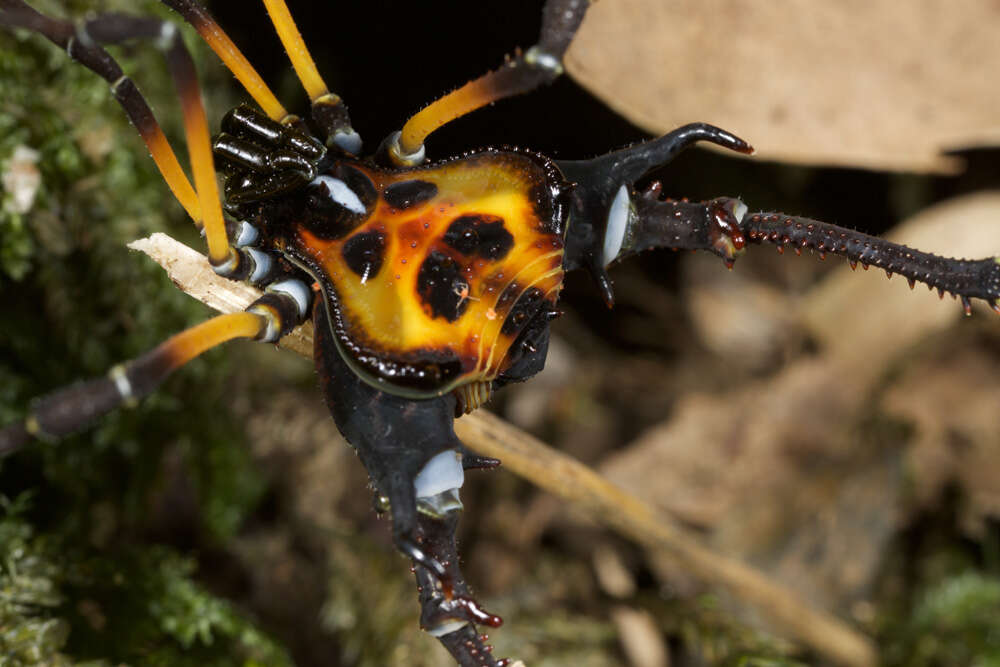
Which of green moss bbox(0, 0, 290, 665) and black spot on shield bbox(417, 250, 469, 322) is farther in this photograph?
green moss bbox(0, 0, 290, 665)

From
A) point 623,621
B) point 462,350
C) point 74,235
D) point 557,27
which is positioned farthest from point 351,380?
point 623,621

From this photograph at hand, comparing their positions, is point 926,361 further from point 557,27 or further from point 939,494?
point 557,27

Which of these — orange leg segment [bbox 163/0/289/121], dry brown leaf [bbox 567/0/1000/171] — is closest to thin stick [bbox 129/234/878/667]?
orange leg segment [bbox 163/0/289/121]

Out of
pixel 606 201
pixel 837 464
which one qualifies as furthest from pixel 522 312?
pixel 837 464

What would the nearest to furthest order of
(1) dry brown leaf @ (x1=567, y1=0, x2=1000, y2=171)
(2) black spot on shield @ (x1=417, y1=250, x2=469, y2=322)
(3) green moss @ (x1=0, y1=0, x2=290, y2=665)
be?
1. (2) black spot on shield @ (x1=417, y1=250, x2=469, y2=322)
2. (1) dry brown leaf @ (x1=567, y1=0, x2=1000, y2=171)
3. (3) green moss @ (x1=0, y1=0, x2=290, y2=665)

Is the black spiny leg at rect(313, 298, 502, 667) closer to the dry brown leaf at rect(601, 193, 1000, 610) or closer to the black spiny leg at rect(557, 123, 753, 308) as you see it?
the black spiny leg at rect(557, 123, 753, 308)

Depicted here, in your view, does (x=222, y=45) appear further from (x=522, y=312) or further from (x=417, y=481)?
(x=417, y=481)

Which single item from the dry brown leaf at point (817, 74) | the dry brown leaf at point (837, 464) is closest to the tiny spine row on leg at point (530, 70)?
the dry brown leaf at point (817, 74)
